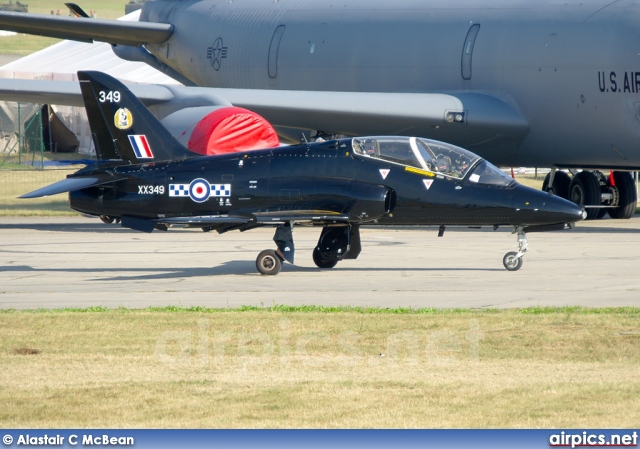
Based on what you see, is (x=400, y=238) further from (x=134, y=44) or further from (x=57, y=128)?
(x=57, y=128)

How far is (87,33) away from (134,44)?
12.3 ft

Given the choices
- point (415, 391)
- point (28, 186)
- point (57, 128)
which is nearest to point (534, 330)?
point (415, 391)

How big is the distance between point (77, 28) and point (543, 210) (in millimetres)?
17380

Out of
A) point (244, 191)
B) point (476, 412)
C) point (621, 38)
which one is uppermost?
point (621, 38)

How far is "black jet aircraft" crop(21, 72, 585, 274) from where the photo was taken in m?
18.0

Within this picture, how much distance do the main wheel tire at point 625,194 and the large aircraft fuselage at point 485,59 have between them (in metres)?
2.93

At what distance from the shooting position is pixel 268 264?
59.3 feet

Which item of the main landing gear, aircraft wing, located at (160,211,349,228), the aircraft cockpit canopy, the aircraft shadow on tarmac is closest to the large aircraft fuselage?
the aircraft cockpit canopy

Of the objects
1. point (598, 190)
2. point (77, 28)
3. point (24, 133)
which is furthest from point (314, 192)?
point (24, 133)

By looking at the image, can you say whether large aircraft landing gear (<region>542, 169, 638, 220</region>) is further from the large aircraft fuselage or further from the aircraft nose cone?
the aircraft nose cone

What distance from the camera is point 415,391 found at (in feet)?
31.9

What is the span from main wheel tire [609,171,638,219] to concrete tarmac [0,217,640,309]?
103 inches

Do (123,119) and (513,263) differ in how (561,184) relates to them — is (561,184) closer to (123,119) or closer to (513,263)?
(513,263)

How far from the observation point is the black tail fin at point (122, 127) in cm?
1948
